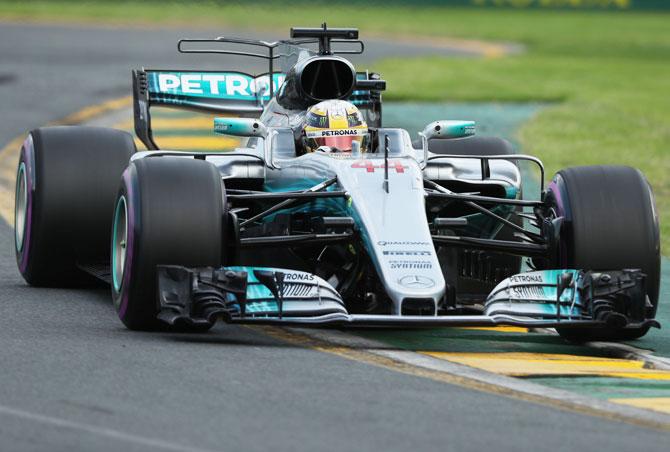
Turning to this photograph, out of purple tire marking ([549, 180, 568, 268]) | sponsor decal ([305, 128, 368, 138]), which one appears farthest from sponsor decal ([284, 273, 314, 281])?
sponsor decal ([305, 128, 368, 138])

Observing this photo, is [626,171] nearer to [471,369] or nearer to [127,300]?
[471,369]

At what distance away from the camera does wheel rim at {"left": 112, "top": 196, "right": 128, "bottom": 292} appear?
9.20m

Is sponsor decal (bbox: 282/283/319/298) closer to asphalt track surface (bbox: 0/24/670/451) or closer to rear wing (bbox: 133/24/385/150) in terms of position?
asphalt track surface (bbox: 0/24/670/451)

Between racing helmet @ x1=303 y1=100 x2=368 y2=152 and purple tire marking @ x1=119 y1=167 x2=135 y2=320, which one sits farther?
racing helmet @ x1=303 y1=100 x2=368 y2=152

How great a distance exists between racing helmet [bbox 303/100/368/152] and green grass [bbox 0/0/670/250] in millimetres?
4287

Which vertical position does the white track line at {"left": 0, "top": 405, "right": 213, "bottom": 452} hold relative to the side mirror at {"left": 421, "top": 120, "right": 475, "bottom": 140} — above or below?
below

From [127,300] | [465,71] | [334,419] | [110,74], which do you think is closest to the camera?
[334,419]

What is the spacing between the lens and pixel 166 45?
35.4 metres

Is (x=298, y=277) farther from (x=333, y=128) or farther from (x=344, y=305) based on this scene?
(x=333, y=128)

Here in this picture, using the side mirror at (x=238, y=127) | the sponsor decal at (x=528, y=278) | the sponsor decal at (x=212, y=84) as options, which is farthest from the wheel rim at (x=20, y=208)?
the sponsor decal at (x=528, y=278)

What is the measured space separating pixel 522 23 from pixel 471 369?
41607mm

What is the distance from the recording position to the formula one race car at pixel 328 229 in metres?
8.46

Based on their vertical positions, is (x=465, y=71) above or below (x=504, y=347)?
above

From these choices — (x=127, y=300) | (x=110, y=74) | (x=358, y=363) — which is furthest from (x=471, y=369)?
(x=110, y=74)
